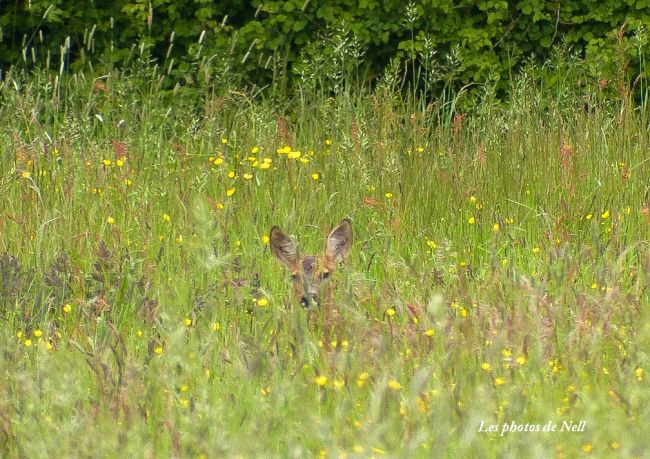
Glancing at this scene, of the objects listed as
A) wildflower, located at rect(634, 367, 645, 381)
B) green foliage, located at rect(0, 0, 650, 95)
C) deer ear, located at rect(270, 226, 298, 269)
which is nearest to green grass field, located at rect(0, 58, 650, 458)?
wildflower, located at rect(634, 367, 645, 381)

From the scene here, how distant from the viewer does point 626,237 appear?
5445 millimetres

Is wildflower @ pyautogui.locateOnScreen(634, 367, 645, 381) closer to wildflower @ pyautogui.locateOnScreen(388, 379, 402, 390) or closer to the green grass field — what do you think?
the green grass field

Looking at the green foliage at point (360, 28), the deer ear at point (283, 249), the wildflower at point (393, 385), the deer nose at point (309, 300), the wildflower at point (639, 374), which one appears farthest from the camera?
the green foliage at point (360, 28)

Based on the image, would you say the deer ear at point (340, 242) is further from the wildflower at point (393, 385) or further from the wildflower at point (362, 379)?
the wildflower at point (393, 385)

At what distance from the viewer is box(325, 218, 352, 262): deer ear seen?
5.06 meters

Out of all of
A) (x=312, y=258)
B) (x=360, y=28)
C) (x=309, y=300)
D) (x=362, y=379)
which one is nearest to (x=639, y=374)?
(x=362, y=379)

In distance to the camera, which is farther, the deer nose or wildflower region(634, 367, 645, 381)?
the deer nose

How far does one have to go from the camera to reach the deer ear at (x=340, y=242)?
5059 millimetres

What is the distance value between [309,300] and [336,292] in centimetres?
42

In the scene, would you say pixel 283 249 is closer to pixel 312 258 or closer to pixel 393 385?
pixel 312 258

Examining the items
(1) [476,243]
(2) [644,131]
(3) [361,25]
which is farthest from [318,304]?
(3) [361,25]

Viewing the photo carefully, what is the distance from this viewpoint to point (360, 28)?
9219 mm

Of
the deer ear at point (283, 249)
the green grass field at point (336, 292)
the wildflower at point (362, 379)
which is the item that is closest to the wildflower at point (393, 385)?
the green grass field at point (336, 292)

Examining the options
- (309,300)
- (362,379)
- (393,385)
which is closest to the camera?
(393,385)
